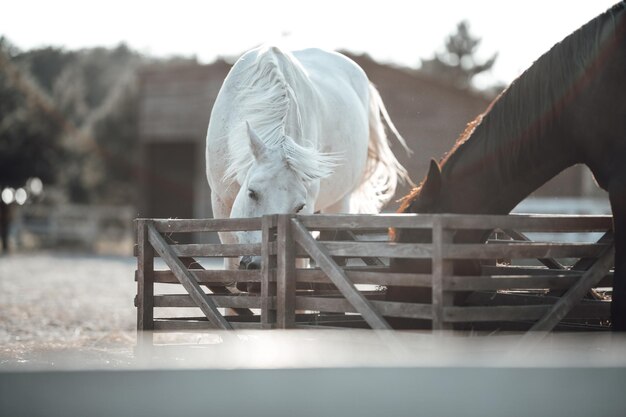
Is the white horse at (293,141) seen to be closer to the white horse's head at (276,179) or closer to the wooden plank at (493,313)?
the white horse's head at (276,179)

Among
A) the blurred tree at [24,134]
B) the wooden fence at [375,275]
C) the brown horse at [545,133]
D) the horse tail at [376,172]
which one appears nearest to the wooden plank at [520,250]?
the wooden fence at [375,275]

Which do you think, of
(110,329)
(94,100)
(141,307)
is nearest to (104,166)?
(94,100)

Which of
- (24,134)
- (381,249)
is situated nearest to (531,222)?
(381,249)

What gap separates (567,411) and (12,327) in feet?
20.1

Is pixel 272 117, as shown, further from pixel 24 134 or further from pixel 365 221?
pixel 24 134

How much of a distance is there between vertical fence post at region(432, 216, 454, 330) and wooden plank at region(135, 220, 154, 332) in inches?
80.0

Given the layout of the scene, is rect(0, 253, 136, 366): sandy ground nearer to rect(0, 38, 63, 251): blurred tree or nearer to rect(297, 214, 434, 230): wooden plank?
rect(297, 214, 434, 230): wooden plank

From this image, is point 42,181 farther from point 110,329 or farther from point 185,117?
point 110,329

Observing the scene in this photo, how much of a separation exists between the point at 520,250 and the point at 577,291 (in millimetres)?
492

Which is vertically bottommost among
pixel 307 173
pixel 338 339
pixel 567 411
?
pixel 338 339

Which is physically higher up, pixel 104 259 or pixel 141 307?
pixel 141 307

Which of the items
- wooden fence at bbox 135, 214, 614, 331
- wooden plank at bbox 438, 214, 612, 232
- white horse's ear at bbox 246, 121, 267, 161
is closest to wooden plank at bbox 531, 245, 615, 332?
wooden fence at bbox 135, 214, 614, 331

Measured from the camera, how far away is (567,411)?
6.91 ft

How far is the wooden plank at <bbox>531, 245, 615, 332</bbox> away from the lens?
4.07 m
